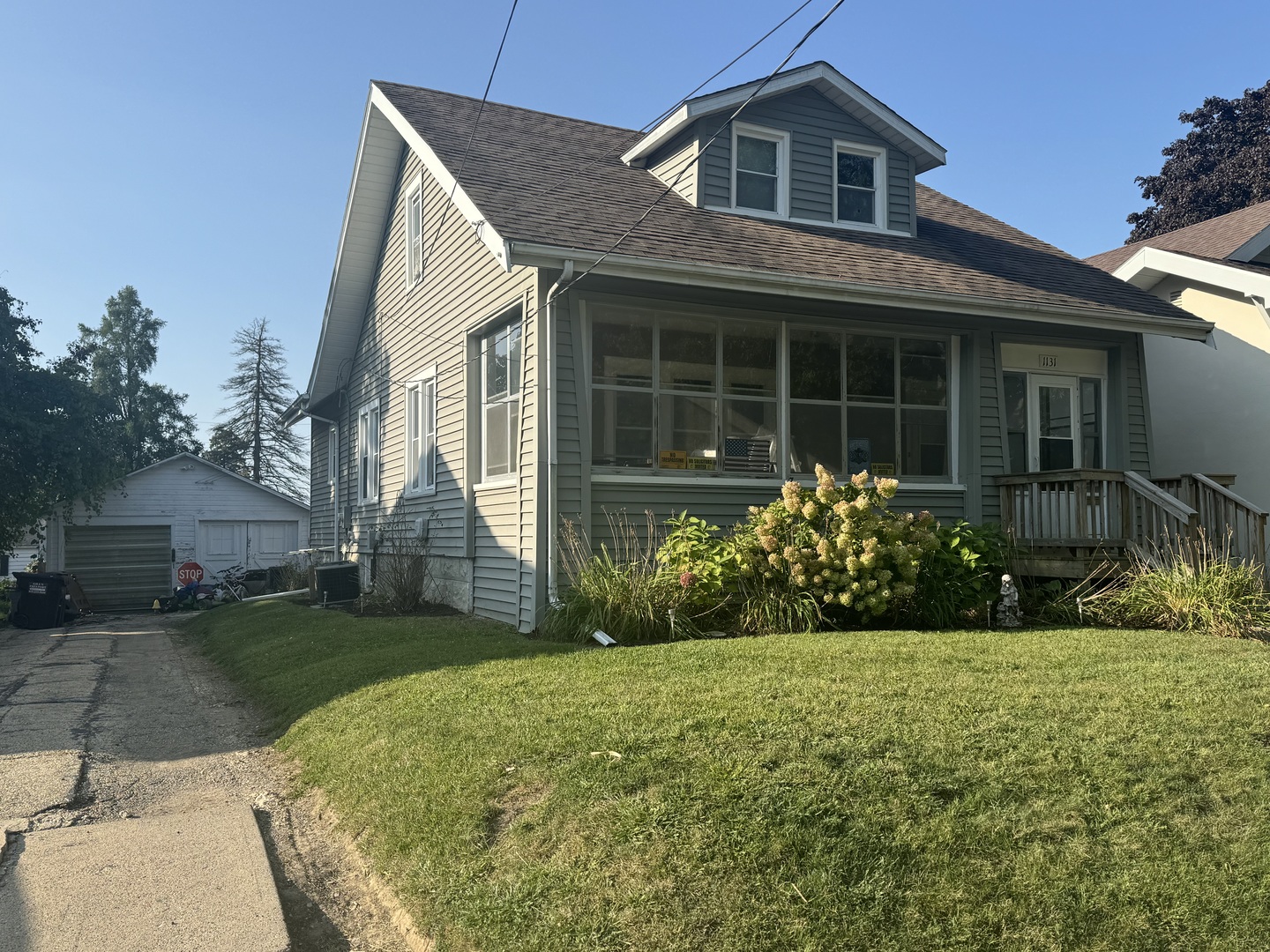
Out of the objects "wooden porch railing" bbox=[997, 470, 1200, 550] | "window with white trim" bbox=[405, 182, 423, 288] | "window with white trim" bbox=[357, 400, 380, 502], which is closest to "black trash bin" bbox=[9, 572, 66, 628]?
"window with white trim" bbox=[357, 400, 380, 502]

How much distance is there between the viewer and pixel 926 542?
9258mm

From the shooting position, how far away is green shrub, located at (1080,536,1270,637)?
8.52 m

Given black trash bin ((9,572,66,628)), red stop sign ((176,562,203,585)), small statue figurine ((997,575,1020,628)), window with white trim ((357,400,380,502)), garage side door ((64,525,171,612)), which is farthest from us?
red stop sign ((176,562,203,585))

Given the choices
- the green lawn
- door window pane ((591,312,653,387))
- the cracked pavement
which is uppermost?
door window pane ((591,312,653,387))

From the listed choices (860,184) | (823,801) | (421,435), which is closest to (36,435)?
(421,435)

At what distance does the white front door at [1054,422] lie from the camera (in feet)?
42.1

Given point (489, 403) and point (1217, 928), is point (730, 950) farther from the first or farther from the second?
point (489, 403)

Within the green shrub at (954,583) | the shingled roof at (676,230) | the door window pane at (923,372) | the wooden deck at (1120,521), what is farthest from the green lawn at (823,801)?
the door window pane at (923,372)

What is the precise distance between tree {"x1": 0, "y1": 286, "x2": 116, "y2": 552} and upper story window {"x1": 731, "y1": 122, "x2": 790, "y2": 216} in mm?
14061

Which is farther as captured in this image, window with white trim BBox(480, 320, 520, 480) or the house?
window with white trim BBox(480, 320, 520, 480)

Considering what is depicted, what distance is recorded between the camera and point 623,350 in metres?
10.9

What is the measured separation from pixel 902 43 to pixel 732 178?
4980 mm

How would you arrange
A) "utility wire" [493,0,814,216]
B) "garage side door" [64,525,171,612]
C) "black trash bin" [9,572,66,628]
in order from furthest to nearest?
1. "garage side door" [64,525,171,612]
2. "black trash bin" [9,572,66,628]
3. "utility wire" [493,0,814,216]

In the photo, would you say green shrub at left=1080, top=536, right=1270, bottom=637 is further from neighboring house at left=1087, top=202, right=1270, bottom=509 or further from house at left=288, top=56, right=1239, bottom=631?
neighboring house at left=1087, top=202, right=1270, bottom=509
